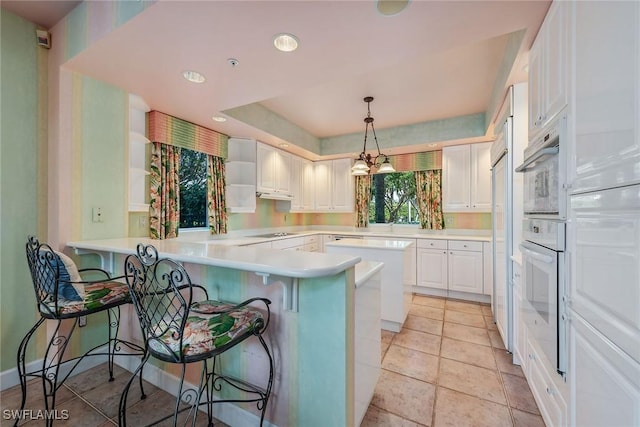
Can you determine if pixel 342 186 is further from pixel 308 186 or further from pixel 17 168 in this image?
pixel 17 168

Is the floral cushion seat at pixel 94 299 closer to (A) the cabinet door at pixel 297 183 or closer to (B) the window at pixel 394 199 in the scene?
(A) the cabinet door at pixel 297 183

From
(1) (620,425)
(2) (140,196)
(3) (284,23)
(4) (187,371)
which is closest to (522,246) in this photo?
(1) (620,425)

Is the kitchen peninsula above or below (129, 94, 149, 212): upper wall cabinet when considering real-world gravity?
below

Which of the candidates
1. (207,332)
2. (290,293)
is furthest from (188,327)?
(290,293)

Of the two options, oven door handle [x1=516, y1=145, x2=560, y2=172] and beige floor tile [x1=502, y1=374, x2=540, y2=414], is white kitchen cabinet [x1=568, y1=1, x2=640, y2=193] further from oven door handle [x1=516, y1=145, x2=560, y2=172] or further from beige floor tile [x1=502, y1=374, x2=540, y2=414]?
beige floor tile [x1=502, y1=374, x2=540, y2=414]

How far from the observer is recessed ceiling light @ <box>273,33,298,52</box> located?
5.30 ft

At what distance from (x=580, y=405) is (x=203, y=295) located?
190cm

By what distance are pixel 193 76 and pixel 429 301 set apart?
396 cm

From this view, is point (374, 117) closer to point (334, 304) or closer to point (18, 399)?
point (334, 304)

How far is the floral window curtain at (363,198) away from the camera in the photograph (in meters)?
5.02

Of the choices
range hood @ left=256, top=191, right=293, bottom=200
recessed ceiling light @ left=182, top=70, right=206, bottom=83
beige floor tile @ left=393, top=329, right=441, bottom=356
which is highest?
recessed ceiling light @ left=182, top=70, right=206, bottom=83

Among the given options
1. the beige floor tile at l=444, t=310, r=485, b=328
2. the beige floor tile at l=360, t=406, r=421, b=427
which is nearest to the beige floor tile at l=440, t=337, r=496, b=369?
the beige floor tile at l=444, t=310, r=485, b=328

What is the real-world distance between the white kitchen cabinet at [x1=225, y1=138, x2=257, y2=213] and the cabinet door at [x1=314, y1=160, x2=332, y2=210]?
169 cm

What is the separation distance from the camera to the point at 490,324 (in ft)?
9.72
